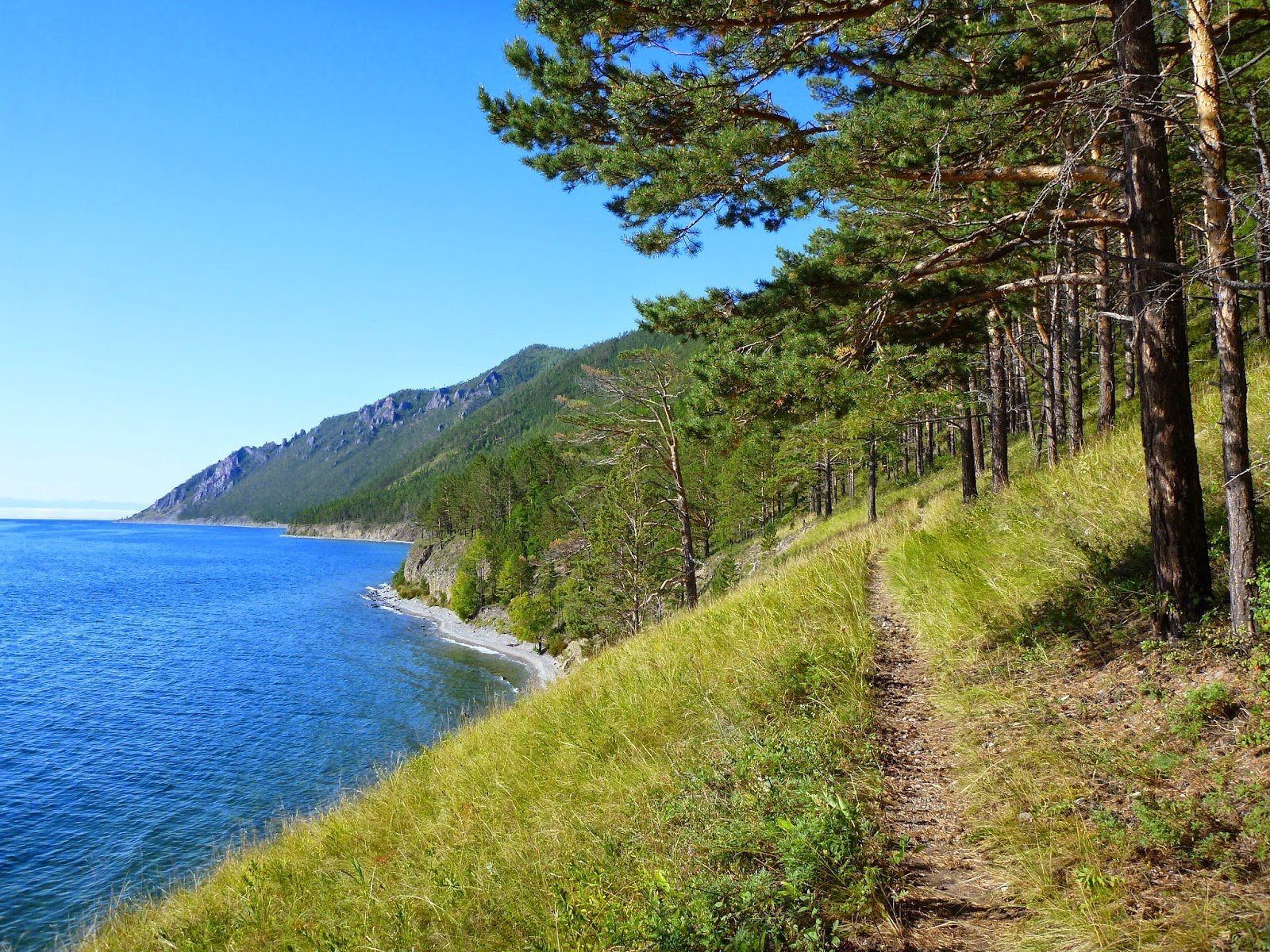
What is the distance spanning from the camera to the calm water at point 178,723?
17219 mm

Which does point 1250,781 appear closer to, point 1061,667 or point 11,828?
point 1061,667

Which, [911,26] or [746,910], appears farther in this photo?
[911,26]

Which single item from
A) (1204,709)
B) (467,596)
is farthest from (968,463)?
(467,596)

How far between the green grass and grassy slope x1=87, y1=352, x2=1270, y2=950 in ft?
0.08

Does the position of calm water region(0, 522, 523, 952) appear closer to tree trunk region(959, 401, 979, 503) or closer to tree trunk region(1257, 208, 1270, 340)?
tree trunk region(1257, 208, 1270, 340)

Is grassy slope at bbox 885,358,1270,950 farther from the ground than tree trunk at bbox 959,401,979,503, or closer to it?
closer to it

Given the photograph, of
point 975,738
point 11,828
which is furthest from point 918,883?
point 11,828

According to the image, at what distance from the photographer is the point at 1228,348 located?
4.37 m

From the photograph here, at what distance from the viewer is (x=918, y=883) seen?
127 inches

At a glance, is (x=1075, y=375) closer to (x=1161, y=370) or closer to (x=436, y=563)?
(x=1161, y=370)

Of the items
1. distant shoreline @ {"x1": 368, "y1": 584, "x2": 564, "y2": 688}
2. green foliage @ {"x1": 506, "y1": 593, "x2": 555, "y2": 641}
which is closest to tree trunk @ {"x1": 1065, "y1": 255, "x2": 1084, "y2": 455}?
distant shoreline @ {"x1": 368, "y1": 584, "x2": 564, "y2": 688}

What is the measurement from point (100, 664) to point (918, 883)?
52.5 m

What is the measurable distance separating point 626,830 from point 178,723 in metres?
34.0

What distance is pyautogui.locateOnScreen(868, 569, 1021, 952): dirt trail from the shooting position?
2.89 m
